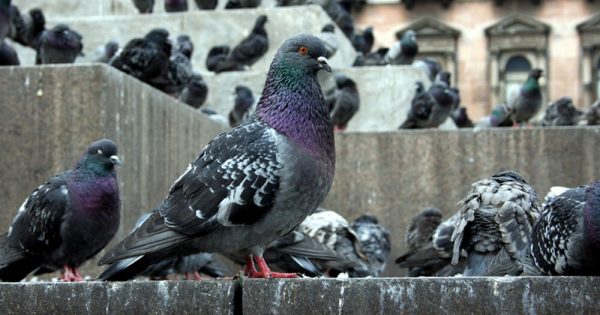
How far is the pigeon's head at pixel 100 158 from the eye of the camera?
826 cm

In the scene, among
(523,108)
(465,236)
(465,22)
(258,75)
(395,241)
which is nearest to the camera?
(465,236)

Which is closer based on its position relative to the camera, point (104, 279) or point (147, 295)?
point (147, 295)

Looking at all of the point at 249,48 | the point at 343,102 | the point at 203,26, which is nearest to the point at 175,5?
the point at 203,26

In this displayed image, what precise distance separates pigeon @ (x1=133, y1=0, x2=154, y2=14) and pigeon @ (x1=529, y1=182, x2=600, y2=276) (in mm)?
13439

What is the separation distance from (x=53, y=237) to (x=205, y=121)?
4483 mm

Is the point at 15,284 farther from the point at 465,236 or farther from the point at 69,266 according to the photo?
the point at 465,236

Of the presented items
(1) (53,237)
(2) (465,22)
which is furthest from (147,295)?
(2) (465,22)

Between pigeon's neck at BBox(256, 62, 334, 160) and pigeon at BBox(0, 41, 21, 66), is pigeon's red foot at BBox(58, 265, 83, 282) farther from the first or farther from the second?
pigeon at BBox(0, 41, 21, 66)

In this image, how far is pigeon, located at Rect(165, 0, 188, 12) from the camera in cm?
1948

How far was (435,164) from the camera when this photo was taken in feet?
40.8

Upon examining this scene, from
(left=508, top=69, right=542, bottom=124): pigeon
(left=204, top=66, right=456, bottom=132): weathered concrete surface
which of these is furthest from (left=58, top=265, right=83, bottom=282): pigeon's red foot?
(left=508, top=69, right=542, bottom=124): pigeon

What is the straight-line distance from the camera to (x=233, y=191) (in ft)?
20.6

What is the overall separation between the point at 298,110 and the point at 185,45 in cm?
1087

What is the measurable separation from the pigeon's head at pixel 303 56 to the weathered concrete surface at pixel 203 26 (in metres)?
11.5
